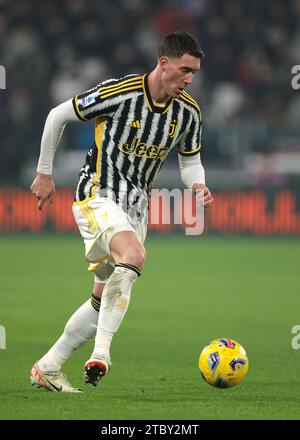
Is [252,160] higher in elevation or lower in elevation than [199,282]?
higher

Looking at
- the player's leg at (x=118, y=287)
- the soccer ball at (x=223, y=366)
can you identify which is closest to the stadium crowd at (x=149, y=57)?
the soccer ball at (x=223, y=366)

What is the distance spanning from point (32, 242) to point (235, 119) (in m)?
4.29

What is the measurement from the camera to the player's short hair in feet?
21.0

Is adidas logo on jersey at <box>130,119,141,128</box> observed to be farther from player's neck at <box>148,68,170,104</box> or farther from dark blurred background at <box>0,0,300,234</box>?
dark blurred background at <box>0,0,300,234</box>

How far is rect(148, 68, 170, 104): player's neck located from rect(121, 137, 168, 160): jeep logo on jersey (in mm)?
279

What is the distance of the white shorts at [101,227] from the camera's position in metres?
6.35

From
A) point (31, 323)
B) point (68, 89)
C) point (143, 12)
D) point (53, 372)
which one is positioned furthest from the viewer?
point (143, 12)

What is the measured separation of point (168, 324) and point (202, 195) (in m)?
3.56

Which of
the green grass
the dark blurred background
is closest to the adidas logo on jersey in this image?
the green grass

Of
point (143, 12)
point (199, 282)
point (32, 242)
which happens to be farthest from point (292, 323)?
point (143, 12)

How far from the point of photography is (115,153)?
21.8 feet

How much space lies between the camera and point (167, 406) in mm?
5785

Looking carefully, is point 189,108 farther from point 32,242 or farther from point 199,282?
point 32,242

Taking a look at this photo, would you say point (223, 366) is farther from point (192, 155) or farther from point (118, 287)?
point (192, 155)
